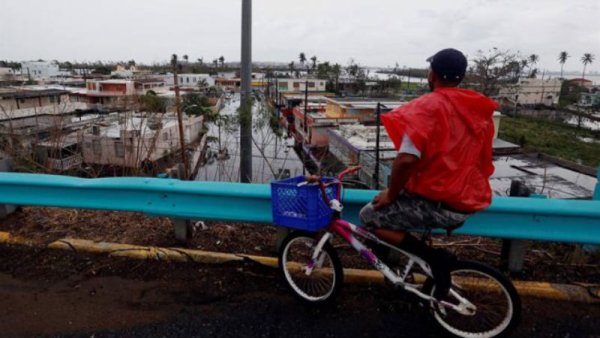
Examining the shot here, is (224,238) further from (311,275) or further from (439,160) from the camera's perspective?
(439,160)

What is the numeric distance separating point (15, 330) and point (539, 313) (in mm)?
3395

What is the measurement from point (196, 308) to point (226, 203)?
81 cm

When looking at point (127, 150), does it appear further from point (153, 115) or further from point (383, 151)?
point (383, 151)

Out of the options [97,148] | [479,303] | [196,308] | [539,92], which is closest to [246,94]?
[196,308]

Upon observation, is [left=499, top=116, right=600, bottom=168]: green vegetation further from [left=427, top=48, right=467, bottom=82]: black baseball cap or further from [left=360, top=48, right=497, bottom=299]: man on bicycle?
[left=427, top=48, right=467, bottom=82]: black baseball cap

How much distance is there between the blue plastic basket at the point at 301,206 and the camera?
2244 millimetres

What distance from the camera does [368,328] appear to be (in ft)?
7.73

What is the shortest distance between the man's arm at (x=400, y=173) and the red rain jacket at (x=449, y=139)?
0.07m

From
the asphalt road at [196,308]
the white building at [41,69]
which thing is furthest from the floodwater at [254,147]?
the white building at [41,69]

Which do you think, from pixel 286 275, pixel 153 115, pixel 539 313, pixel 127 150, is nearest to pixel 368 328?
pixel 286 275

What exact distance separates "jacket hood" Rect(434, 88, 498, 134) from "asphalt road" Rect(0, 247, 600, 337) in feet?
4.28

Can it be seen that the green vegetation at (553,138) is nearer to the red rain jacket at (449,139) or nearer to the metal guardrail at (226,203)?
the metal guardrail at (226,203)

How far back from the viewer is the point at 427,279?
7.49 feet

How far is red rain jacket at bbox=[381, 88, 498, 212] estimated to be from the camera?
6.06 feet
